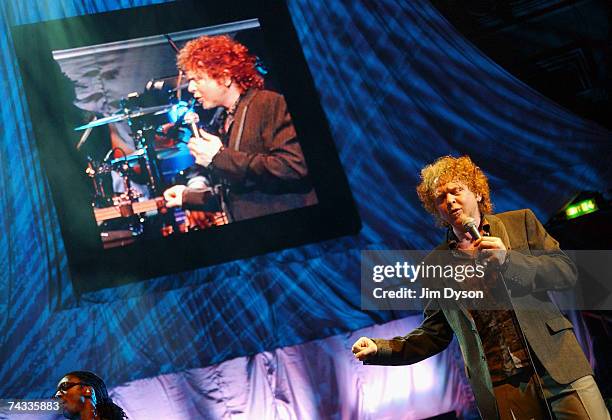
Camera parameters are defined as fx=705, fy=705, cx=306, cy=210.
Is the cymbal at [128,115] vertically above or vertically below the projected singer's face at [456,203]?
above

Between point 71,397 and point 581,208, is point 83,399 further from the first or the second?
point 581,208

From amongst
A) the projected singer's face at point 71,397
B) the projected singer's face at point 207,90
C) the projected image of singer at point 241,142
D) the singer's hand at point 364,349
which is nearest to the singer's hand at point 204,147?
the projected image of singer at point 241,142

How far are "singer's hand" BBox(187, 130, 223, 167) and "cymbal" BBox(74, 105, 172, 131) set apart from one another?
0.98 feet

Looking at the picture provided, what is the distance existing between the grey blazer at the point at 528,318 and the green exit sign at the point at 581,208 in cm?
329

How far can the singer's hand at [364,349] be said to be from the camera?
7.00 feet

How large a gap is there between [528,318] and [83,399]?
142 cm

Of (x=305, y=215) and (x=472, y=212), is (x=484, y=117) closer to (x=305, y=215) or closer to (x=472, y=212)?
(x=305, y=215)

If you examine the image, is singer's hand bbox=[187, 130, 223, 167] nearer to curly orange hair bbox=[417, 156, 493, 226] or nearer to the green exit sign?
the green exit sign

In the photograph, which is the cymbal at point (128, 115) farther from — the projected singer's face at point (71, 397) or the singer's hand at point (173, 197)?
the projected singer's face at point (71, 397)

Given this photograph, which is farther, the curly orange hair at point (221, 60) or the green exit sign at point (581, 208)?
the green exit sign at point (581, 208)

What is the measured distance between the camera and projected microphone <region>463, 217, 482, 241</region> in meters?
1.82

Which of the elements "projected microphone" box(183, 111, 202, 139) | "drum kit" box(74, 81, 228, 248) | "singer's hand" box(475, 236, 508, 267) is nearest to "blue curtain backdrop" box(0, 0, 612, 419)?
"drum kit" box(74, 81, 228, 248)

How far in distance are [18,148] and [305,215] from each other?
6.50 feet

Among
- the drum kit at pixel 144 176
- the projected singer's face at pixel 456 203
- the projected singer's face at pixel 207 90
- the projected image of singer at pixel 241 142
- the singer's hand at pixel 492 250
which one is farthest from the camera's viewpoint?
the projected singer's face at pixel 207 90
